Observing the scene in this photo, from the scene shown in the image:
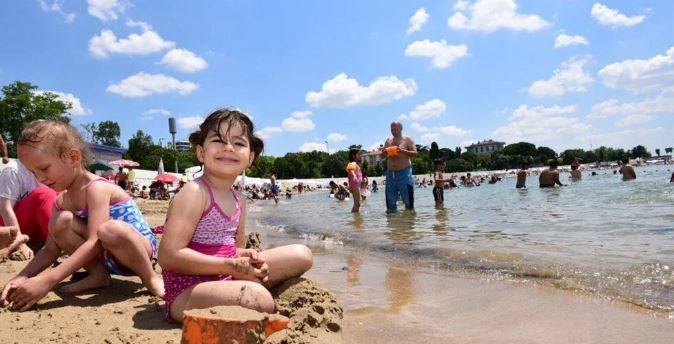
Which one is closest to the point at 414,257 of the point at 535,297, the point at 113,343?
the point at 535,297

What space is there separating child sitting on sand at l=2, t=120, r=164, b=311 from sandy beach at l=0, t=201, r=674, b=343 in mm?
115

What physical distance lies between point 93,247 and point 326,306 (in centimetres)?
125

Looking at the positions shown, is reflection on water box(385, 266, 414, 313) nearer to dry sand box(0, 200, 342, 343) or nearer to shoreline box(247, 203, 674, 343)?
shoreline box(247, 203, 674, 343)

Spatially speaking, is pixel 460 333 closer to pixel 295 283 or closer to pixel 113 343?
pixel 295 283

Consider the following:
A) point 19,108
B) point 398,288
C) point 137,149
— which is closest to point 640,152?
point 137,149

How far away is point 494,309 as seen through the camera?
242 centimetres

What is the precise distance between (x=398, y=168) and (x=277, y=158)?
77623mm

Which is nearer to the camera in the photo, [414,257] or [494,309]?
[494,309]

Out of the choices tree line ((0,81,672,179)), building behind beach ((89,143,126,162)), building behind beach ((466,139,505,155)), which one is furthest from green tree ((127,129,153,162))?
building behind beach ((466,139,505,155))

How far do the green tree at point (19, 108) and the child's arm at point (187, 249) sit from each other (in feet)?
135

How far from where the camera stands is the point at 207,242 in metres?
2.11

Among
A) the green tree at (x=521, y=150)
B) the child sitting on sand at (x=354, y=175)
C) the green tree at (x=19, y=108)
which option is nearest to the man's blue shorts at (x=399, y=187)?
the child sitting on sand at (x=354, y=175)

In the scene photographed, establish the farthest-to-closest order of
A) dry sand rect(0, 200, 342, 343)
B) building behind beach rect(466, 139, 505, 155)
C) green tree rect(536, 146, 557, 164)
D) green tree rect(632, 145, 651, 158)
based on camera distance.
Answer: building behind beach rect(466, 139, 505, 155), green tree rect(632, 145, 651, 158), green tree rect(536, 146, 557, 164), dry sand rect(0, 200, 342, 343)

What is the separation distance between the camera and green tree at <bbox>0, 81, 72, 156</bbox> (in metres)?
37.2
